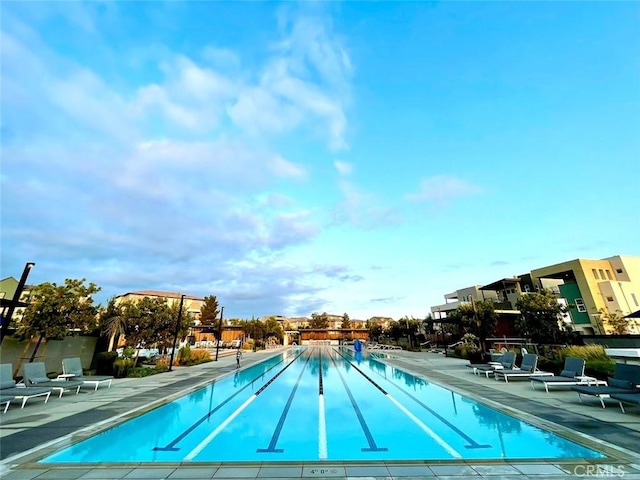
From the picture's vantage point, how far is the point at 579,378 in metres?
9.70

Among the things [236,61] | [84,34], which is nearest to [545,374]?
[236,61]

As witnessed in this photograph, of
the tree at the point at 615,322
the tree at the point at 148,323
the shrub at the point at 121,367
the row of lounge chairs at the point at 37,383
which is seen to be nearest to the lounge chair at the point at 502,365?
the row of lounge chairs at the point at 37,383

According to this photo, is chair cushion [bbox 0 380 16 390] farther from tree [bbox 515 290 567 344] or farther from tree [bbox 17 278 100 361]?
tree [bbox 515 290 567 344]

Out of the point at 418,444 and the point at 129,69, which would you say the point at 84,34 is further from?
the point at 418,444

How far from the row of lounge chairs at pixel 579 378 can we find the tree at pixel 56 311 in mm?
17339

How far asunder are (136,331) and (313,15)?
16525mm

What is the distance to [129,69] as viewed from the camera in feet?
33.1

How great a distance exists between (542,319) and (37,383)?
26168mm

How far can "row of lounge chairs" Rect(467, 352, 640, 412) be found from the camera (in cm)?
712

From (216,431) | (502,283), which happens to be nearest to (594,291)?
(502,283)

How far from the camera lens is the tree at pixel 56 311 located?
10.7 m

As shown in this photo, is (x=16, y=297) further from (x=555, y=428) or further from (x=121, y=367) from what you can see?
(x=555, y=428)

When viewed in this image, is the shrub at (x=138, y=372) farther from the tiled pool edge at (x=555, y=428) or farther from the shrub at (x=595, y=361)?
the shrub at (x=595, y=361)

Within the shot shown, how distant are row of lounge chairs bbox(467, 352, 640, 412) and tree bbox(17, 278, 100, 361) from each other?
683 inches
